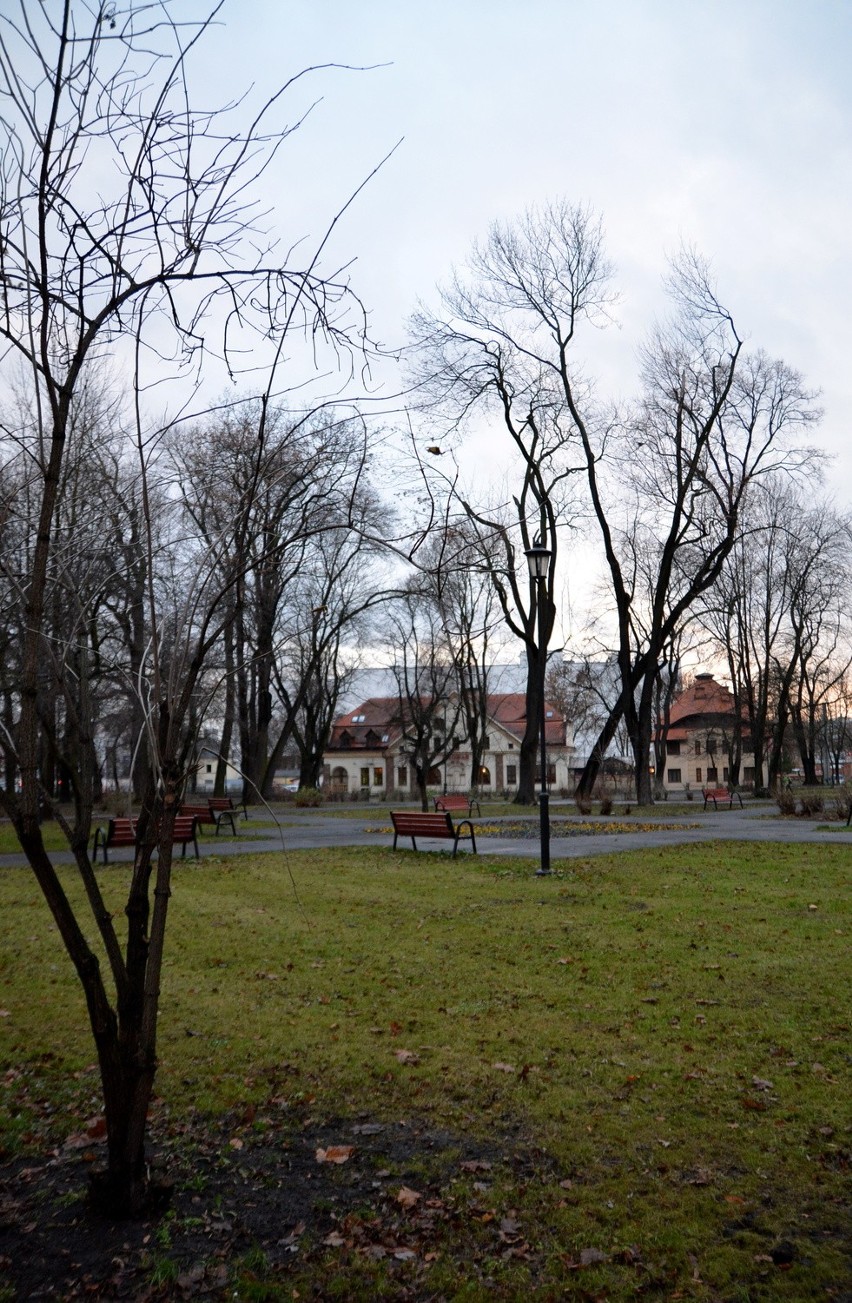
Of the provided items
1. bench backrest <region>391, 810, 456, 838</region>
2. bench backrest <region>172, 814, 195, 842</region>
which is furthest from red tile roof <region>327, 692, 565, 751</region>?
bench backrest <region>172, 814, 195, 842</region>

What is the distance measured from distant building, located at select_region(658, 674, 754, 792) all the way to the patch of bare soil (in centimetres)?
6327

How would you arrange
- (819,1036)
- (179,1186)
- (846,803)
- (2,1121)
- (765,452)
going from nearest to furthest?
(179,1186) → (2,1121) → (819,1036) → (846,803) → (765,452)

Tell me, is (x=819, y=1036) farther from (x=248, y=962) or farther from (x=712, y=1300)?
(x=248, y=962)

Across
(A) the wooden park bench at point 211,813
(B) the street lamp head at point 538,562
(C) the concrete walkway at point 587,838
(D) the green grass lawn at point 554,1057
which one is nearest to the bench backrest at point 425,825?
(C) the concrete walkway at point 587,838

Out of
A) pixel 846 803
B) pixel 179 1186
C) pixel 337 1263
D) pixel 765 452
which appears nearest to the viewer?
pixel 337 1263

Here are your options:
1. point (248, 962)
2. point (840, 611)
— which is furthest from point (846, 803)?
point (840, 611)

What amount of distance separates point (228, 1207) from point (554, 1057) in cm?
216

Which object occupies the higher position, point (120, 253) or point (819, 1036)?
point (120, 253)

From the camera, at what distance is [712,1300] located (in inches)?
119

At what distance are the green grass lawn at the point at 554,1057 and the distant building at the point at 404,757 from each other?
193ft

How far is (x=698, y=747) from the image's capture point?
227 ft

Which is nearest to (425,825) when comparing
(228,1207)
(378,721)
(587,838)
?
(587,838)

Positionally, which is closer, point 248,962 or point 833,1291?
point 833,1291

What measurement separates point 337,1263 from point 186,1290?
49 cm
